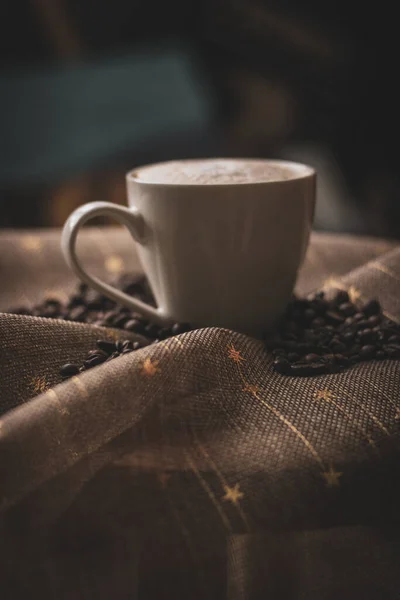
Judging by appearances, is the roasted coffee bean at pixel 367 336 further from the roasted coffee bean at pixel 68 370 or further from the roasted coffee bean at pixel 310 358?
the roasted coffee bean at pixel 68 370

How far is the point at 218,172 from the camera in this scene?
76 cm

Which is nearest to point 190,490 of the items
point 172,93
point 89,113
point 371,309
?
point 371,309

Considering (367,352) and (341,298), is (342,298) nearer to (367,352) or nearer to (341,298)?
(341,298)

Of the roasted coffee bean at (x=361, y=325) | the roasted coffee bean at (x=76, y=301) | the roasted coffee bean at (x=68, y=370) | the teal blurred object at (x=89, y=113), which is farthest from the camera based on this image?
the teal blurred object at (x=89, y=113)

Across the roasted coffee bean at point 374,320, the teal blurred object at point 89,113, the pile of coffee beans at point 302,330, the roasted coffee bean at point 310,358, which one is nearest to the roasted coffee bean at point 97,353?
the pile of coffee beans at point 302,330

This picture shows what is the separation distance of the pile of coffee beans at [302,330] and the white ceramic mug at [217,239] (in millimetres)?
31

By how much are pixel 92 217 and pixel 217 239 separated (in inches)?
5.9

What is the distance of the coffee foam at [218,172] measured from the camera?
2.42 ft

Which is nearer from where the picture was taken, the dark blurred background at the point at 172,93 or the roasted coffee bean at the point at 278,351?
the roasted coffee bean at the point at 278,351

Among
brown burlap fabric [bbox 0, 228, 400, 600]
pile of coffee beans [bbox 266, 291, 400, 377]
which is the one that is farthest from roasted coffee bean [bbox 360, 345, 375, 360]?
brown burlap fabric [bbox 0, 228, 400, 600]

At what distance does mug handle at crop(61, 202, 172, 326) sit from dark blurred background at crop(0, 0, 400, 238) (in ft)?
4.05

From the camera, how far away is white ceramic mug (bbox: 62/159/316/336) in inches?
27.6

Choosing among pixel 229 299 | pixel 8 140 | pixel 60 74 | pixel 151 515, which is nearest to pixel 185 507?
pixel 151 515

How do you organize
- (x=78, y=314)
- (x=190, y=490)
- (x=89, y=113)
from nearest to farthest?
(x=190, y=490) → (x=78, y=314) → (x=89, y=113)
